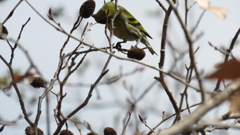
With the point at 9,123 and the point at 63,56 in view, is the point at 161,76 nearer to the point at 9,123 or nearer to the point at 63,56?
the point at 63,56

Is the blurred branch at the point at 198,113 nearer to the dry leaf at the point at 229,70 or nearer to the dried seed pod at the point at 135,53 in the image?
the dry leaf at the point at 229,70

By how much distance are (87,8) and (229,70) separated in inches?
64.4

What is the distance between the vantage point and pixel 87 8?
265 cm

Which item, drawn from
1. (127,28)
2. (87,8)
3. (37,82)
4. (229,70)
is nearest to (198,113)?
(229,70)

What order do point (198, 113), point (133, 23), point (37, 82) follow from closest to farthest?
point (198, 113), point (37, 82), point (133, 23)

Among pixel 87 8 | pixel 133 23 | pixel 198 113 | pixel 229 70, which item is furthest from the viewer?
pixel 133 23

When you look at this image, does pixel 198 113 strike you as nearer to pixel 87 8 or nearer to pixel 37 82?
pixel 37 82

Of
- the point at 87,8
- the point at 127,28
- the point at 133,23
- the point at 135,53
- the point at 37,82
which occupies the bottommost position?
the point at 37,82

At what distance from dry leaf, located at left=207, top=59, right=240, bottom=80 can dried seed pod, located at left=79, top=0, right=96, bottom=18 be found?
5.13 ft

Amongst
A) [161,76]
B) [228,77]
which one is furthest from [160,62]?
[228,77]

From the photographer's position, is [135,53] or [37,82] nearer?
[37,82]

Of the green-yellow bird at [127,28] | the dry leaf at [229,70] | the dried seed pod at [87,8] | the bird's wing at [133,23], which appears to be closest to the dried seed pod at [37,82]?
the dried seed pod at [87,8]

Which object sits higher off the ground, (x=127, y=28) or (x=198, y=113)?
(x=127, y=28)

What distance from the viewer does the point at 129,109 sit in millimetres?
2293
